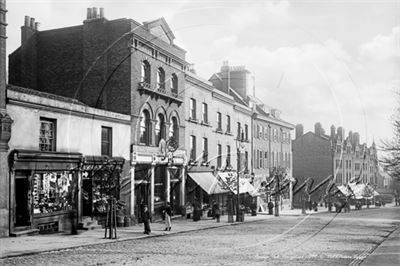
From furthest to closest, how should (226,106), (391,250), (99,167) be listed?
(226,106) < (99,167) < (391,250)

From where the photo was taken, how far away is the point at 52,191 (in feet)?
72.6

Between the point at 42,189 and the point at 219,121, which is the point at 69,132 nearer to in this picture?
the point at 42,189

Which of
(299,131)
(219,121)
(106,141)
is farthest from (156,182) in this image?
(299,131)

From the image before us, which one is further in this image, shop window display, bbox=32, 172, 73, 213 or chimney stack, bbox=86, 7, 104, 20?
chimney stack, bbox=86, 7, 104, 20

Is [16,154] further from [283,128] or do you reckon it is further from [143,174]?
[283,128]

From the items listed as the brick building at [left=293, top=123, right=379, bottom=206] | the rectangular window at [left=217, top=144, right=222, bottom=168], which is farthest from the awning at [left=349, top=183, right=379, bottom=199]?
the rectangular window at [left=217, top=144, right=222, bottom=168]

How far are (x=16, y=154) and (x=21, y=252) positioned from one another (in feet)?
17.7

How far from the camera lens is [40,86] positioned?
30000 mm

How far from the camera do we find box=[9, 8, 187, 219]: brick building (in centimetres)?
2830

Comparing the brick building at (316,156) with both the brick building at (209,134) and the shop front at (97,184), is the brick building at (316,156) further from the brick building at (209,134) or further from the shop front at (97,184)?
the shop front at (97,184)

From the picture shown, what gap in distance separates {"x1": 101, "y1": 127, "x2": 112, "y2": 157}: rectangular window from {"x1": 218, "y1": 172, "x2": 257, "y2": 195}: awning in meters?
12.9

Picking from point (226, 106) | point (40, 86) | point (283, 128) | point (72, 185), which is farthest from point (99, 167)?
point (283, 128)

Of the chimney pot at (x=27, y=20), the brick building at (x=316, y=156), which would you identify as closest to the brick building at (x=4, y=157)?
the chimney pot at (x=27, y=20)

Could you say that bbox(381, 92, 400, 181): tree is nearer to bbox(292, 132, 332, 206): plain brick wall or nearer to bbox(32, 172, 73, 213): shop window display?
bbox(32, 172, 73, 213): shop window display
